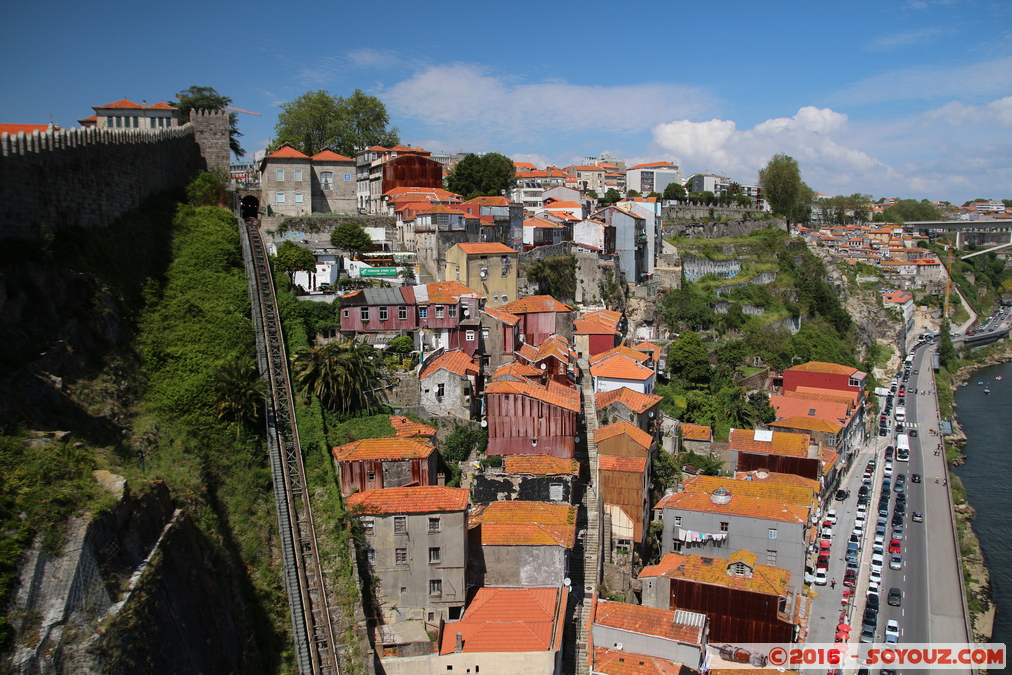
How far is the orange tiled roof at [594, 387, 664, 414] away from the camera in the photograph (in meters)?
28.4

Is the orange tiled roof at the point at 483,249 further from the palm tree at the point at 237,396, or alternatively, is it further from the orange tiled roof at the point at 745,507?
the palm tree at the point at 237,396

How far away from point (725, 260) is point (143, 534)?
52937 millimetres

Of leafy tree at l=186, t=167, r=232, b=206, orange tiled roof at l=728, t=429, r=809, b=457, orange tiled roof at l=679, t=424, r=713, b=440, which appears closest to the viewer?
leafy tree at l=186, t=167, r=232, b=206

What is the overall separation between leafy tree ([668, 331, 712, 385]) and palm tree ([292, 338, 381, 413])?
21.8 m

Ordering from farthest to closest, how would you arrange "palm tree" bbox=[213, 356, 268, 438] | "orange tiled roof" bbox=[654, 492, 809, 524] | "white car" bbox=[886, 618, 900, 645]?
"orange tiled roof" bbox=[654, 492, 809, 524] → "white car" bbox=[886, 618, 900, 645] → "palm tree" bbox=[213, 356, 268, 438]

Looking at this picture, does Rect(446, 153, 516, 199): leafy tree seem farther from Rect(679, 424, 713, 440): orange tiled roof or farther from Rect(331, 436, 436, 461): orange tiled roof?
Rect(331, 436, 436, 461): orange tiled roof

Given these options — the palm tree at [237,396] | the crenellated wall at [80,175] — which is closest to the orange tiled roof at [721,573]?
the palm tree at [237,396]

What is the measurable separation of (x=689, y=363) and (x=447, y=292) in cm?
1731

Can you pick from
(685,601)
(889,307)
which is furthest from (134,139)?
(889,307)

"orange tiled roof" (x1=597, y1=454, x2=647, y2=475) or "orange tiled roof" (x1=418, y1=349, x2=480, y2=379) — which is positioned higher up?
"orange tiled roof" (x1=418, y1=349, x2=480, y2=379)

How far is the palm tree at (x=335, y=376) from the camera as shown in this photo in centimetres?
2058

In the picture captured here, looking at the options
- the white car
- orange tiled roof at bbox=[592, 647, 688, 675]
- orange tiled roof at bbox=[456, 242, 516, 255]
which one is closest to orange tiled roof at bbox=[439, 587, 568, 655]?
orange tiled roof at bbox=[592, 647, 688, 675]

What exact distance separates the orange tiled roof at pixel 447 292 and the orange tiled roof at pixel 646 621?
35.2 ft

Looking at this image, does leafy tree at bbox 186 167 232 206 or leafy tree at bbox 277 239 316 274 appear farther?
leafy tree at bbox 277 239 316 274
